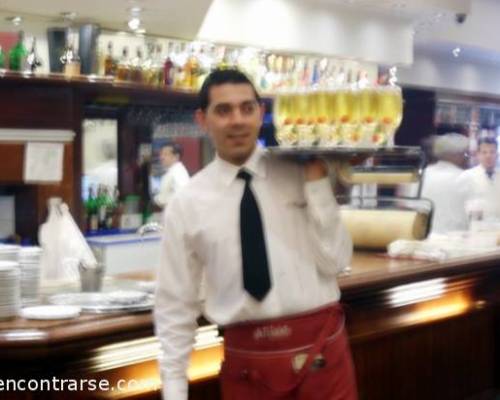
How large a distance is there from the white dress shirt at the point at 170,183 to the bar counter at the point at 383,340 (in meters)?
2.75

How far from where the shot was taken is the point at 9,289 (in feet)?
7.98

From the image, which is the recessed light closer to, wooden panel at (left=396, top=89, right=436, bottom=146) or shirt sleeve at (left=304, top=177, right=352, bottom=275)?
shirt sleeve at (left=304, top=177, right=352, bottom=275)

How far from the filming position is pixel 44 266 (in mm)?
3398

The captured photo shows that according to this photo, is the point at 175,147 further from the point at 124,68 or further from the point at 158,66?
the point at 124,68

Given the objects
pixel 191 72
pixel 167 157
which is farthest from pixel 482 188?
pixel 167 157

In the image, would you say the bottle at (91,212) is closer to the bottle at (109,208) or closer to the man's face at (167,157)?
the bottle at (109,208)

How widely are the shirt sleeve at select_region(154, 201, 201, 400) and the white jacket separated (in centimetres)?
403

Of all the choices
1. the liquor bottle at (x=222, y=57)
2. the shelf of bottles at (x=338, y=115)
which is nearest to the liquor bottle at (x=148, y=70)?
the liquor bottle at (x=222, y=57)

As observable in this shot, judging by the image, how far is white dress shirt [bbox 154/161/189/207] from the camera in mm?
6598

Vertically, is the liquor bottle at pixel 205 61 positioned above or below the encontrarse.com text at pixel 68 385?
above

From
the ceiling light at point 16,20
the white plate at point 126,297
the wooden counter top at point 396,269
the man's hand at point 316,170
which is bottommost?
the wooden counter top at point 396,269

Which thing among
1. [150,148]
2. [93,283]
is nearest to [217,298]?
[93,283]

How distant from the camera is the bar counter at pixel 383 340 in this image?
2.37 m

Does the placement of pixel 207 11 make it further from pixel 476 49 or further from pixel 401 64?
pixel 476 49
